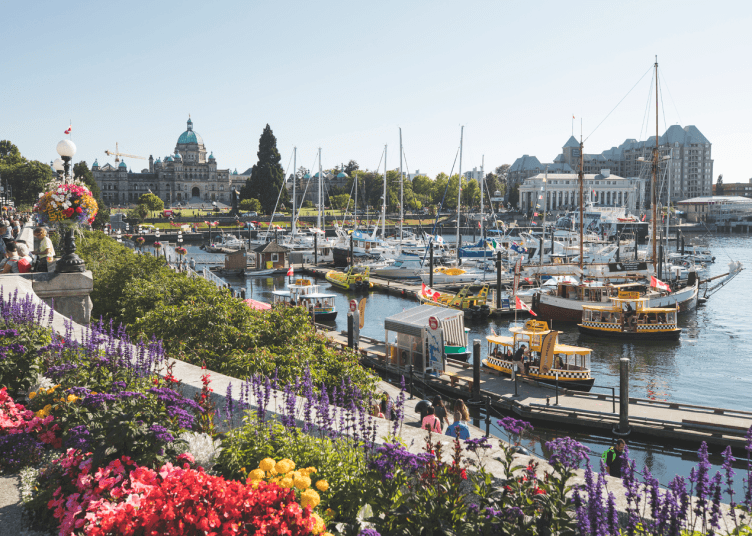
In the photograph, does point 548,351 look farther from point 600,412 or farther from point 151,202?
point 151,202

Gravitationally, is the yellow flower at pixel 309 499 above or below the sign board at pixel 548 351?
above

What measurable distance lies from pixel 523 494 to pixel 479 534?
0.37 meters

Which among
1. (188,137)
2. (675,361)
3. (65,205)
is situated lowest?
(675,361)

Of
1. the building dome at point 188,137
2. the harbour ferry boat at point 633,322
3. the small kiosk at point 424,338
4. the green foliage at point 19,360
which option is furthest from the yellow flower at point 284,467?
the building dome at point 188,137

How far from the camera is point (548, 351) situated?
22672 millimetres

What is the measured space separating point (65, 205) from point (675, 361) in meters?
29.2

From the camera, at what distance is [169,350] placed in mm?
9734

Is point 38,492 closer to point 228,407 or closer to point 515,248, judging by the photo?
point 228,407

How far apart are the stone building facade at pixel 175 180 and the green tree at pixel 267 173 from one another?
59.6 meters

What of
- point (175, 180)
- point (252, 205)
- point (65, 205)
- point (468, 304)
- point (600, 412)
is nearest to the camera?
point (65, 205)

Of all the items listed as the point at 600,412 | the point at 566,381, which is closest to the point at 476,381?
the point at 566,381

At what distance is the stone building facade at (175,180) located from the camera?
18500 centimetres

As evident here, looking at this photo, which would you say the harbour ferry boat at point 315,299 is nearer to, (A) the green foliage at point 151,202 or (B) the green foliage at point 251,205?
(B) the green foliage at point 251,205

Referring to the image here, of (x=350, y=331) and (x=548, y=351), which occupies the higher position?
(x=350, y=331)
